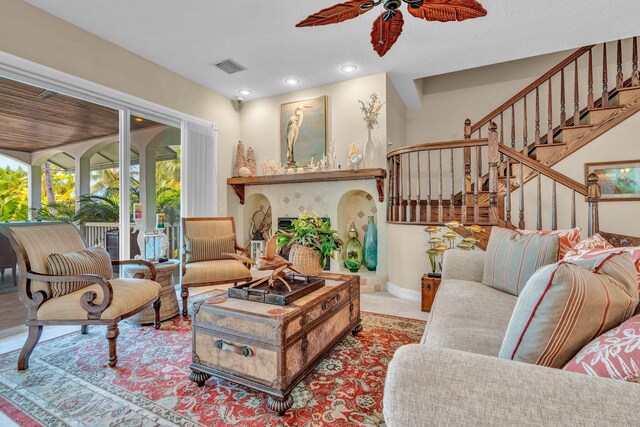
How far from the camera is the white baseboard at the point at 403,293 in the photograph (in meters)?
3.49

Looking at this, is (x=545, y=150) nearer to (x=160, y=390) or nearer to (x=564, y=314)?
(x=564, y=314)

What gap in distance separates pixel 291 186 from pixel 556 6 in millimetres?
3555

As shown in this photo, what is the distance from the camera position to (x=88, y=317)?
1985 mm

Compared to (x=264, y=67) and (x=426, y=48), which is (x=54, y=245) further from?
(x=426, y=48)

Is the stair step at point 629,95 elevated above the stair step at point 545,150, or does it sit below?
above

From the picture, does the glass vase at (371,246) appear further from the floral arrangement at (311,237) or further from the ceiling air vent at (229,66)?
the ceiling air vent at (229,66)

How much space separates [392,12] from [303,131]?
2530 millimetres

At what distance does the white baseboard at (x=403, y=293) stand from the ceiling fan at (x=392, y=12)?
262 cm

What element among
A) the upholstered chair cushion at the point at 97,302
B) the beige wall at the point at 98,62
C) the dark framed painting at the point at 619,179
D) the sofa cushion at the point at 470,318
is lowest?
the upholstered chair cushion at the point at 97,302

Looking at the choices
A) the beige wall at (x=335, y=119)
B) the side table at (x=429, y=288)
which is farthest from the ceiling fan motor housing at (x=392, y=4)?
the side table at (x=429, y=288)

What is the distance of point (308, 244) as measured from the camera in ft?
7.39

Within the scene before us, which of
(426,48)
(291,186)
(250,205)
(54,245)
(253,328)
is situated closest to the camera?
(253,328)

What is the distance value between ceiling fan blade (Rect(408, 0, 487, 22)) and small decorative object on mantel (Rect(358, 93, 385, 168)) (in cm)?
170

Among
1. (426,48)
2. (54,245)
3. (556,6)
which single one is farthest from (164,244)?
(556,6)
